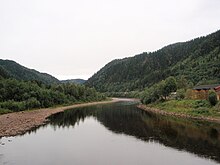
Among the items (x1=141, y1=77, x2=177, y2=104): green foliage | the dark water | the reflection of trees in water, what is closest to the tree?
(x1=141, y1=77, x2=177, y2=104): green foliage

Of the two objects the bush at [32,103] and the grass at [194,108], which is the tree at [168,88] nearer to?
the grass at [194,108]

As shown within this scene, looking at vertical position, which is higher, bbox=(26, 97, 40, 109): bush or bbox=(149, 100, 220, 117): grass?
bbox=(26, 97, 40, 109): bush

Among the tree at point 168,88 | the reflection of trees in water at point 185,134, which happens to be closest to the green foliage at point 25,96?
the reflection of trees in water at point 185,134

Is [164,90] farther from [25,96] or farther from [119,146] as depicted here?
[119,146]

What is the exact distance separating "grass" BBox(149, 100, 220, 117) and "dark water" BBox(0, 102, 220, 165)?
6.63 metres

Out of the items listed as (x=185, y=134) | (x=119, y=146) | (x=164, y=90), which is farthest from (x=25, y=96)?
(x=185, y=134)

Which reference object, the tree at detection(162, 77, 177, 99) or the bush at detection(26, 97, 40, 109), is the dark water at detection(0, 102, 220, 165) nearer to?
the tree at detection(162, 77, 177, 99)

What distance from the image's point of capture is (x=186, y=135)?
42.9 meters

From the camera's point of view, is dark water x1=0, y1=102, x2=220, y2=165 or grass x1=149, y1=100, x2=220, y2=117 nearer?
dark water x1=0, y1=102, x2=220, y2=165

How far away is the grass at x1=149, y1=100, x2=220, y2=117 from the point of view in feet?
189

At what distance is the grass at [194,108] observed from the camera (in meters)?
57.5

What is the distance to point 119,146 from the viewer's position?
36.7 metres

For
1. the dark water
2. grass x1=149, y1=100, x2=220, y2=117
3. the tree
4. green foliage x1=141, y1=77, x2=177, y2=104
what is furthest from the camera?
green foliage x1=141, y1=77, x2=177, y2=104

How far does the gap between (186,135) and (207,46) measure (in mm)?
159607
